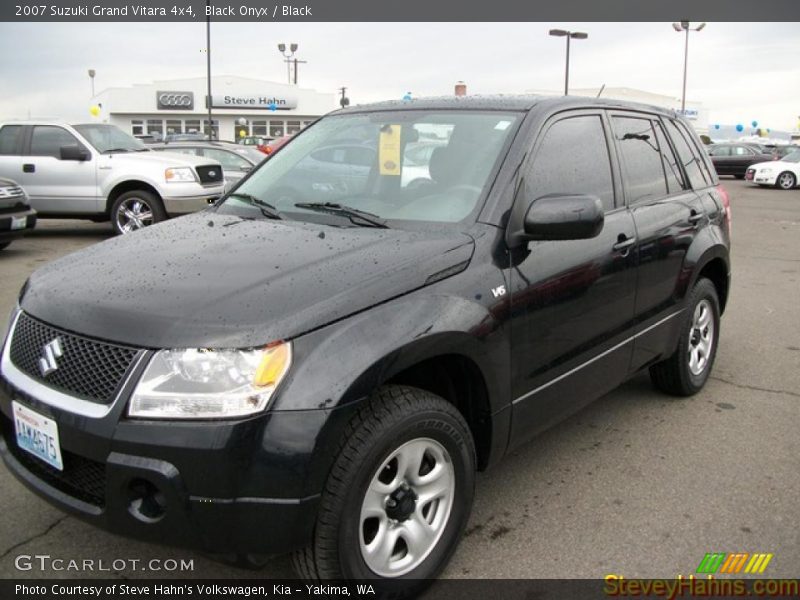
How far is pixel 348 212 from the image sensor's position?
320 cm

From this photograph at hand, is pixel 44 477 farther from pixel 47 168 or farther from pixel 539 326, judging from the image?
pixel 47 168

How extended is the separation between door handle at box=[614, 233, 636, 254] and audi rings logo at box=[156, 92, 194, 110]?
66835 millimetres

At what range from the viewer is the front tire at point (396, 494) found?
2.28 metres

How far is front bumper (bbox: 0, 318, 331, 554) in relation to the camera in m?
2.14

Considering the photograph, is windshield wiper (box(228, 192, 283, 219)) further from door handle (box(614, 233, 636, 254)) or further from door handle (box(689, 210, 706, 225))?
door handle (box(689, 210, 706, 225))

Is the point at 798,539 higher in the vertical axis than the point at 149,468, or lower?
lower

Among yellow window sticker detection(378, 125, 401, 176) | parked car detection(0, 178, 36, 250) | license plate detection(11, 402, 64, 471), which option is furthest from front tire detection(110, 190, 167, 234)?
license plate detection(11, 402, 64, 471)

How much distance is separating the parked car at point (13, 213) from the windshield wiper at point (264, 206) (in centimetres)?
691

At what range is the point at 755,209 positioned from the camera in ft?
62.0

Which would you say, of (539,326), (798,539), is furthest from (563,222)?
(798,539)

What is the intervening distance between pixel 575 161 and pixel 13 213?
8.28m

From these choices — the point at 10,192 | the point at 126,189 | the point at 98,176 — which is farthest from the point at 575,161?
the point at 98,176

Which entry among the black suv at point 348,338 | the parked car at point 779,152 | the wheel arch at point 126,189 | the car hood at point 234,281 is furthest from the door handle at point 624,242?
the parked car at point 779,152

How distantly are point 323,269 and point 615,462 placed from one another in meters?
2.08
